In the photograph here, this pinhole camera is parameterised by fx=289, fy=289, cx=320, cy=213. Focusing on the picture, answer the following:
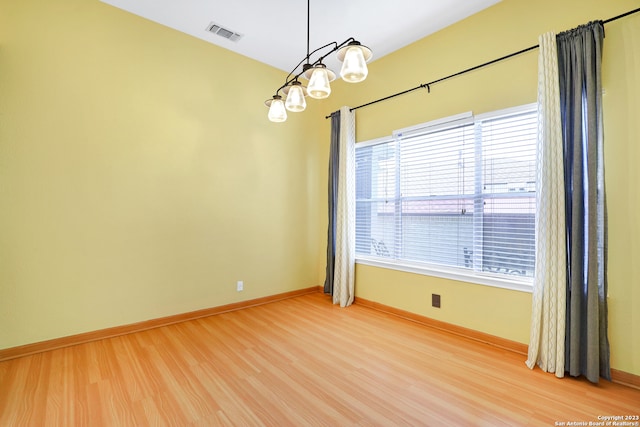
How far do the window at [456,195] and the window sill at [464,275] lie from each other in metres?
0.02

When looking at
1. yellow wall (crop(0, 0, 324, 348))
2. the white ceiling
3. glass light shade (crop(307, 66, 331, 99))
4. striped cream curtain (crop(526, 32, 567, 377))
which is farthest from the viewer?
the white ceiling

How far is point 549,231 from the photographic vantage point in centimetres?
229

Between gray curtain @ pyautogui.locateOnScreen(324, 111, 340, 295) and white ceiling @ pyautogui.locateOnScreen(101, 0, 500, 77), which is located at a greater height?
white ceiling @ pyautogui.locateOnScreen(101, 0, 500, 77)

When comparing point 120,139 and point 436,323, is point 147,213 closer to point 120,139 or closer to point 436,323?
point 120,139

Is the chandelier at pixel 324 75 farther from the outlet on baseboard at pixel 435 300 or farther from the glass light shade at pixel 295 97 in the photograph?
the outlet on baseboard at pixel 435 300

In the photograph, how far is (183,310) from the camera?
332cm

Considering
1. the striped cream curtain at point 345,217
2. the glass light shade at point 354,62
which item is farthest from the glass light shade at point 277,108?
the striped cream curtain at point 345,217

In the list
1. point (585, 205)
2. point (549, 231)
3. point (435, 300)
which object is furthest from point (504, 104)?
point (435, 300)

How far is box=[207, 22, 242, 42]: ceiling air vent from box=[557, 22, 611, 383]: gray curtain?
318cm

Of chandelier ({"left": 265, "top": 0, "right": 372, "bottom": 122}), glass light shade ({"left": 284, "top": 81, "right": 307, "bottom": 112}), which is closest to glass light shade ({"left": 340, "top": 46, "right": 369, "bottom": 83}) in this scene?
chandelier ({"left": 265, "top": 0, "right": 372, "bottom": 122})

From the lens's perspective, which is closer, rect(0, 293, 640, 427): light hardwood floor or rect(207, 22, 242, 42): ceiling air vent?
rect(0, 293, 640, 427): light hardwood floor

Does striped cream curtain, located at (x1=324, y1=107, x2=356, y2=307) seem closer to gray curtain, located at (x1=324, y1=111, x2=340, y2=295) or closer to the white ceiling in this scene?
gray curtain, located at (x1=324, y1=111, x2=340, y2=295)

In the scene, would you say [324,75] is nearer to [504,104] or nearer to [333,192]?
[504,104]

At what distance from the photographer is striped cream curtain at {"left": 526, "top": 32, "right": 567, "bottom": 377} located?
2232 millimetres
